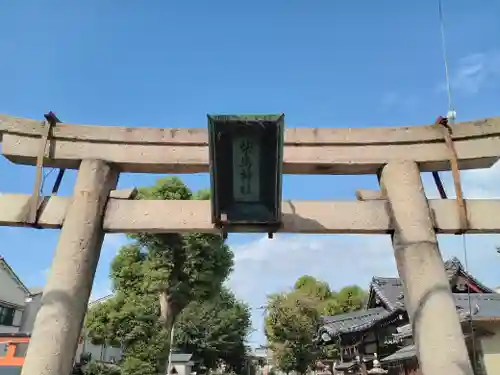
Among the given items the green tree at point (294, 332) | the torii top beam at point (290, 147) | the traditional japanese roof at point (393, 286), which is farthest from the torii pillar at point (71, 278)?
the green tree at point (294, 332)

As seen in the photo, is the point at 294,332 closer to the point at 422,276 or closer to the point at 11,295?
the point at 11,295

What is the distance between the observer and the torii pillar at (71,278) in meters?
3.94

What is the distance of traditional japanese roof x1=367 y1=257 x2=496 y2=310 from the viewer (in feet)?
56.0

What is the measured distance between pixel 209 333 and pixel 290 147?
33.6 metres

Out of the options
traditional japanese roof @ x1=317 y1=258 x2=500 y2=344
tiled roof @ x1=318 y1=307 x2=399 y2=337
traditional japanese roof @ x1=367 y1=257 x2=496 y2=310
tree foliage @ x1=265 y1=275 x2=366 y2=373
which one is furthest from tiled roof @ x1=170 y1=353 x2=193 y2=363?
traditional japanese roof @ x1=367 y1=257 x2=496 y2=310

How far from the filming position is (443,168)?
5.06 m

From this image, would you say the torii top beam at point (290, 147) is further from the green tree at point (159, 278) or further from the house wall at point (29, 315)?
the house wall at point (29, 315)

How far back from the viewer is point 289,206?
→ 472cm

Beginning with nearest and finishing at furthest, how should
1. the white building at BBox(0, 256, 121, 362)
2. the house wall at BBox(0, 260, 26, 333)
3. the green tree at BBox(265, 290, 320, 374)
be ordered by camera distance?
1. the green tree at BBox(265, 290, 320, 374)
2. the white building at BBox(0, 256, 121, 362)
3. the house wall at BBox(0, 260, 26, 333)

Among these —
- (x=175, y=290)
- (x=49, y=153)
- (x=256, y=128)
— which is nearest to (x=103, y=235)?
(x=49, y=153)

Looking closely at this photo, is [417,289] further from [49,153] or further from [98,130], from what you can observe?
[49,153]

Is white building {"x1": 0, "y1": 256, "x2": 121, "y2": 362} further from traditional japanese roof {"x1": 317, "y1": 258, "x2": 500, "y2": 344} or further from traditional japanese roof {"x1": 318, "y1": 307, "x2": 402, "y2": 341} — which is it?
traditional japanese roof {"x1": 317, "y1": 258, "x2": 500, "y2": 344}

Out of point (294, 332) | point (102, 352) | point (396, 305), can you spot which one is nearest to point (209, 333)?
point (102, 352)

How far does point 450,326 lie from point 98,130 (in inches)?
167
